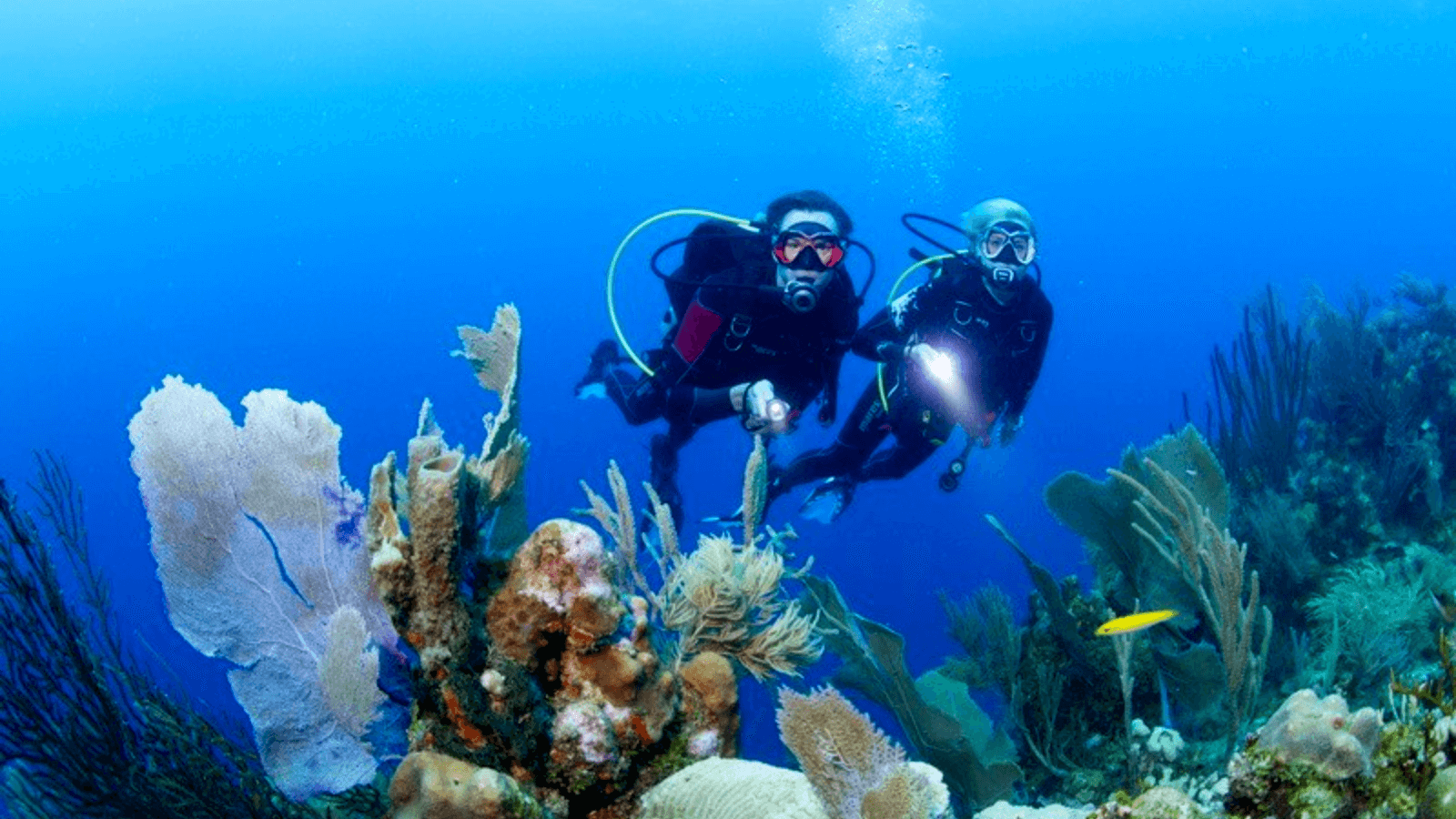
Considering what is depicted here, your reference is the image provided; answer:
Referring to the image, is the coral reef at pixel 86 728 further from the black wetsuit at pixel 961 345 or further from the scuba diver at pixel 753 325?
the black wetsuit at pixel 961 345

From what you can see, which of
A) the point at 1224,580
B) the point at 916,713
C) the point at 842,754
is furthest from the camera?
the point at 916,713

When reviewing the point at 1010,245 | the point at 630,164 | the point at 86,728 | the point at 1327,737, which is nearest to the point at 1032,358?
the point at 1010,245

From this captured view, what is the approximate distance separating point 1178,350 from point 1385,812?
73146mm

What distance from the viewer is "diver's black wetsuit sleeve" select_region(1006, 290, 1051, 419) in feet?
26.0

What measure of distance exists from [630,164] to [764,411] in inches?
3670

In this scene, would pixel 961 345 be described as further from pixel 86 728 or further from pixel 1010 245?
pixel 86 728

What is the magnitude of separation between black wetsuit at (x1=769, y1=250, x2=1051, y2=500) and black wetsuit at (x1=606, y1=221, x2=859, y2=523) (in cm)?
42

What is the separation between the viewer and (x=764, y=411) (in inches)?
272

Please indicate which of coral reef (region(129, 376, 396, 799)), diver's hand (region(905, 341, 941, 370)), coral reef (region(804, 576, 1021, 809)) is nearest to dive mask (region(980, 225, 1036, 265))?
diver's hand (region(905, 341, 941, 370))

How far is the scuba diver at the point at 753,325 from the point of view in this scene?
734cm

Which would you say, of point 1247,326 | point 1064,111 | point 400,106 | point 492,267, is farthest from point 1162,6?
point 1247,326

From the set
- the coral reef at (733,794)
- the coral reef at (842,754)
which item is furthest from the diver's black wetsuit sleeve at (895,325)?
the coral reef at (733,794)

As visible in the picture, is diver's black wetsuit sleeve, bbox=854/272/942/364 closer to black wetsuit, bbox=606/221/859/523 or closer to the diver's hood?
black wetsuit, bbox=606/221/859/523

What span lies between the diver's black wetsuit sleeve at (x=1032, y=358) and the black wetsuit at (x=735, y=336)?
1.55 m
